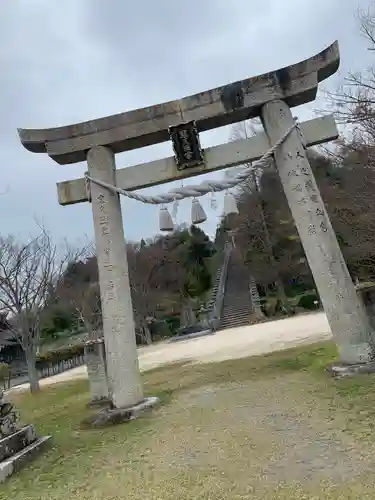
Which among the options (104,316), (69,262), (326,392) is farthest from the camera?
(69,262)

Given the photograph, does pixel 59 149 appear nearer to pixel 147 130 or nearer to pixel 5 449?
pixel 147 130

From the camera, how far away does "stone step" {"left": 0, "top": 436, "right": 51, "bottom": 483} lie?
4.45 m

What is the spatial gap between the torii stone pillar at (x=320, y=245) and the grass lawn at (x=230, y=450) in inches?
28.7

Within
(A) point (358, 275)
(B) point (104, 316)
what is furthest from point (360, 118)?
(A) point (358, 275)

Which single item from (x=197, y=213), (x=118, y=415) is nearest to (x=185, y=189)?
(x=197, y=213)

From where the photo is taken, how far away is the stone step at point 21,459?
445 cm

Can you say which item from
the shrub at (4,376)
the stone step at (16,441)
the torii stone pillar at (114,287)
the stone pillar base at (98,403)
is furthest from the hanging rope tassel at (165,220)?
the shrub at (4,376)

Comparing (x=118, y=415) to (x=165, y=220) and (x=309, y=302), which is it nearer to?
(x=165, y=220)

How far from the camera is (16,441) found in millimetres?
4984

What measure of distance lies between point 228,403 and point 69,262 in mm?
15359

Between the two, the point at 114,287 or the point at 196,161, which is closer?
the point at 114,287

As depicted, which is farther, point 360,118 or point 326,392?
point 360,118

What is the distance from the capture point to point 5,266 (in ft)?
55.8

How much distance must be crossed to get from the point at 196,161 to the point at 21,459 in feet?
17.4
